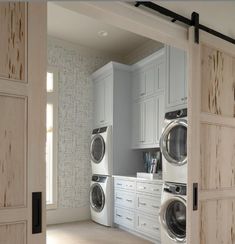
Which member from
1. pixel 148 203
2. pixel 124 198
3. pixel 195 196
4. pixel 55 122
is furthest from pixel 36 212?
pixel 55 122

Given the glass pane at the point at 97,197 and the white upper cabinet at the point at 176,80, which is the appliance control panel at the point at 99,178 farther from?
the white upper cabinet at the point at 176,80

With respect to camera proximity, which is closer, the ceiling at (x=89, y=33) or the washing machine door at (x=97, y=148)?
the ceiling at (x=89, y=33)

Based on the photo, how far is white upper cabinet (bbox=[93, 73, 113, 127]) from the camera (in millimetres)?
4621

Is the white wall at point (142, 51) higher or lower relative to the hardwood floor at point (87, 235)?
higher

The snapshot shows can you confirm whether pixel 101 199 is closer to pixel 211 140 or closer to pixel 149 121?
pixel 149 121

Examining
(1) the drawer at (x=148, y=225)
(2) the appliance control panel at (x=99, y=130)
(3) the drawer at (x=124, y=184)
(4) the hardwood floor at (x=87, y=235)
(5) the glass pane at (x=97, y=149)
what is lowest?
(4) the hardwood floor at (x=87, y=235)

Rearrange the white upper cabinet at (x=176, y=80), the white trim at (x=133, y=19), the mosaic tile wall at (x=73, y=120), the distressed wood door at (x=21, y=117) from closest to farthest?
1. the distressed wood door at (x=21, y=117)
2. the white trim at (x=133, y=19)
3. the white upper cabinet at (x=176, y=80)
4. the mosaic tile wall at (x=73, y=120)

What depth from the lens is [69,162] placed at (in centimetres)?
482

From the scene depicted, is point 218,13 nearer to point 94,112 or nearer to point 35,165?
point 35,165

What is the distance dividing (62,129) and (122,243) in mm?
2105

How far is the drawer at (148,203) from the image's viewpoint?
11.7 feet

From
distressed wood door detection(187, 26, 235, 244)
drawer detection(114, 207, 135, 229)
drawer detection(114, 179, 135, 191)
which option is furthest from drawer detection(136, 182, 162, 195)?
distressed wood door detection(187, 26, 235, 244)

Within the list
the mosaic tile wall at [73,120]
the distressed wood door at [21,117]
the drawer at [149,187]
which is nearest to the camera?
the distressed wood door at [21,117]

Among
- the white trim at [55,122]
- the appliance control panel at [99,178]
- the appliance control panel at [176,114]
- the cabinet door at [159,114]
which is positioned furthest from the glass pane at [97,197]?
the appliance control panel at [176,114]
